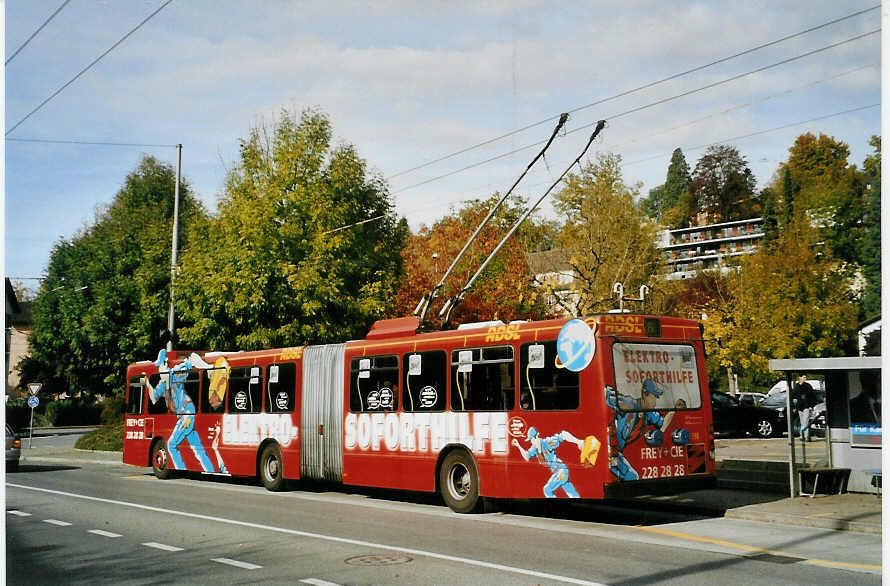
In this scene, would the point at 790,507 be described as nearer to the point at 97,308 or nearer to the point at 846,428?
the point at 846,428

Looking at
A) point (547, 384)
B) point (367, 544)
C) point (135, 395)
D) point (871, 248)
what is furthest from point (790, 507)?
point (871, 248)

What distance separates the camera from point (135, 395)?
79.8ft

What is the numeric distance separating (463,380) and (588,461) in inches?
114

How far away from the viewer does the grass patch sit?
35.7 m

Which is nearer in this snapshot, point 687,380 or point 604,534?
point 604,534

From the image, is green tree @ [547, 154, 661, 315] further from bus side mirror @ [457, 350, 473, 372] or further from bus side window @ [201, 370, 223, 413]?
bus side mirror @ [457, 350, 473, 372]

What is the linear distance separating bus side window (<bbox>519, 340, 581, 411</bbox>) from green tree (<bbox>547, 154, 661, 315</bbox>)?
23769 millimetres

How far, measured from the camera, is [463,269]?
43.1 meters

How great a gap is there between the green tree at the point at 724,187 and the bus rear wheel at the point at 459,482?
354ft

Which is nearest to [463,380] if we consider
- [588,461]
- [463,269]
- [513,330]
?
[513,330]

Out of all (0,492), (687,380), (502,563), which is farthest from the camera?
(687,380)

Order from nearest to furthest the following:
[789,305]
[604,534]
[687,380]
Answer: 1. [604,534]
2. [687,380]
3. [789,305]

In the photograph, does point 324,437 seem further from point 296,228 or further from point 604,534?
point 296,228

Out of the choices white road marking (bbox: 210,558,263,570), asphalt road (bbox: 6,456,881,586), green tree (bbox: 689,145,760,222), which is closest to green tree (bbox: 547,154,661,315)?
asphalt road (bbox: 6,456,881,586)
